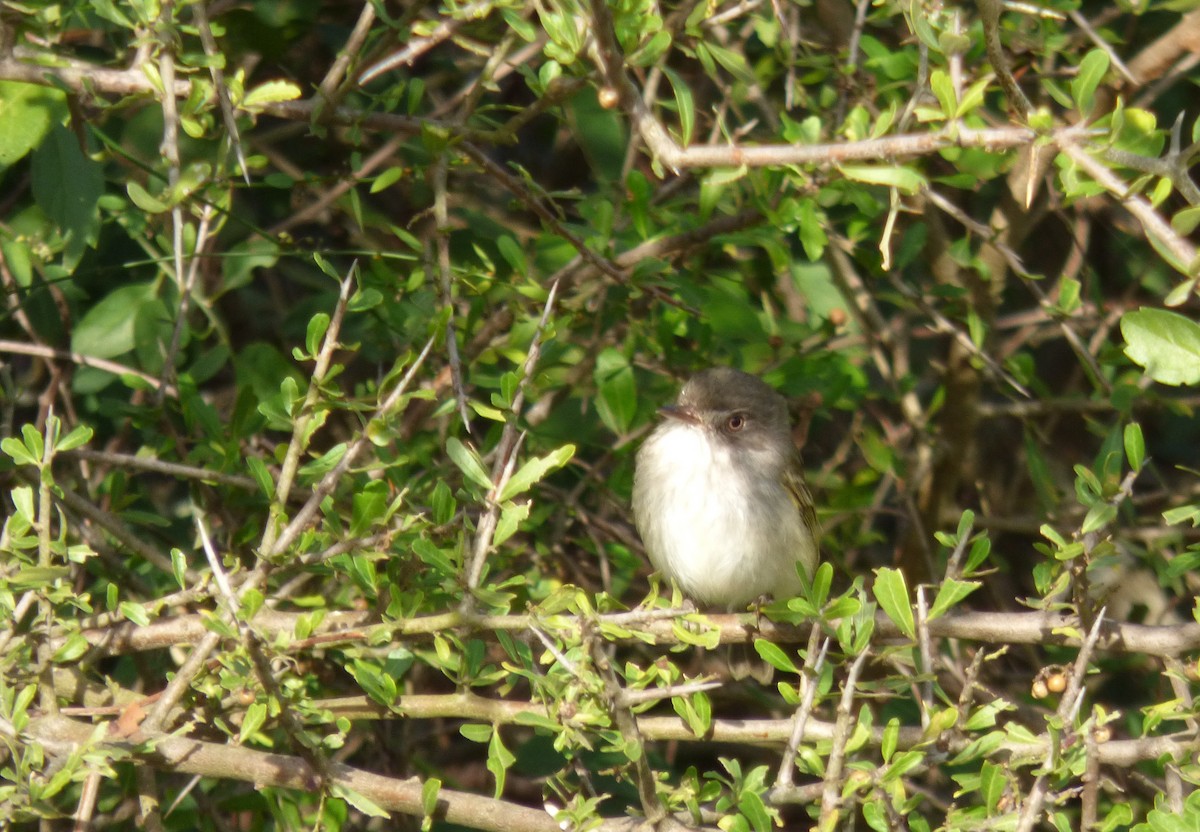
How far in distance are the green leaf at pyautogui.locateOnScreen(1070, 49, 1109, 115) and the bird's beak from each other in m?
2.12

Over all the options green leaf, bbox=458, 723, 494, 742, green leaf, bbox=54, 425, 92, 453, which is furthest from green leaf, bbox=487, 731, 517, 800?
green leaf, bbox=54, 425, 92, 453

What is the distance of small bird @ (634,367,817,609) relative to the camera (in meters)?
5.07

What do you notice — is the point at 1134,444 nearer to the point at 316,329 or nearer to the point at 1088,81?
the point at 1088,81

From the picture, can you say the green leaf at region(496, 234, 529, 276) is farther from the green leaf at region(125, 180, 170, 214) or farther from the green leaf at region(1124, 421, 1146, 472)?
the green leaf at region(1124, 421, 1146, 472)

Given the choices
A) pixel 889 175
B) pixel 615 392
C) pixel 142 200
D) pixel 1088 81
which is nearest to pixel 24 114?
pixel 142 200

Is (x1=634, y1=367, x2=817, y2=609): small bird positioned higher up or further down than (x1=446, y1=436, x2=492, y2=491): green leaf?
further down

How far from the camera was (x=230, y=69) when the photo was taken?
487 centimetres

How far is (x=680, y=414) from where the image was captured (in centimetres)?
490

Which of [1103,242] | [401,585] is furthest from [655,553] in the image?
[1103,242]

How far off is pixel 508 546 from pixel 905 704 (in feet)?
5.19

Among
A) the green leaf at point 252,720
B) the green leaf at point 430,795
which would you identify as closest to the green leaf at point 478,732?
the green leaf at point 430,795

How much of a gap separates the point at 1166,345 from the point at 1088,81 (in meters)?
0.55

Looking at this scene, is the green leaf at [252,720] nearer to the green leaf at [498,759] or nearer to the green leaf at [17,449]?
the green leaf at [498,759]

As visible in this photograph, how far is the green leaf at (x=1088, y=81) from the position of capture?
9.43ft
